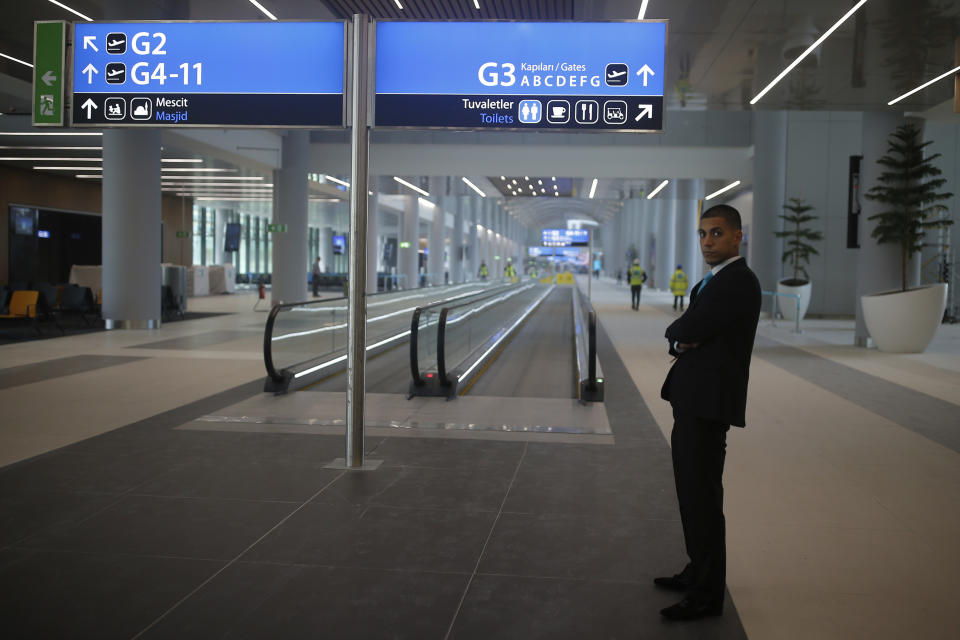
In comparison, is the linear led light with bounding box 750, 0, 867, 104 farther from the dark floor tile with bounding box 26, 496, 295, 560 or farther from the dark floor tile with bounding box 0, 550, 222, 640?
the dark floor tile with bounding box 0, 550, 222, 640

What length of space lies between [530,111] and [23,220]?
A: 81.2 feet

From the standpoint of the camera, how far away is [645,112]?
6547 millimetres

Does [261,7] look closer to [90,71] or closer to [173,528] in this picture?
[90,71]

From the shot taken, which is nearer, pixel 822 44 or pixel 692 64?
pixel 822 44

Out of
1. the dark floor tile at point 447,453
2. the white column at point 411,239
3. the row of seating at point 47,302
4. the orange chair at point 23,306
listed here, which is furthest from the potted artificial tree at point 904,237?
the white column at point 411,239

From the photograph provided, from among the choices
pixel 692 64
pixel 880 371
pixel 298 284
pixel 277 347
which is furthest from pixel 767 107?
pixel 298 284

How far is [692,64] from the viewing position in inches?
443

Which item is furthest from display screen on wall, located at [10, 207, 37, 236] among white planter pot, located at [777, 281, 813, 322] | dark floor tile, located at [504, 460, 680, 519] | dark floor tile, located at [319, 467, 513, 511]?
dark floor tile, located at [504, 460, 680, 519]

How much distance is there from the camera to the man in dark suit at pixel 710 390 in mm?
3432

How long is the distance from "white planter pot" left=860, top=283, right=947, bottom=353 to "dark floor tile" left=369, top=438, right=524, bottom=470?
10.4 meters

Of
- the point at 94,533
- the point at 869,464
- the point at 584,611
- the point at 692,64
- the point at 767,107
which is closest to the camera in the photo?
the point at 584,611

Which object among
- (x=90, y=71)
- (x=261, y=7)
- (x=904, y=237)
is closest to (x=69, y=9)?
(x=261, y=7)

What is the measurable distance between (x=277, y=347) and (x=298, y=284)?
49.3 ft

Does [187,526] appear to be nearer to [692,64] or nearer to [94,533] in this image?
[94,533]
